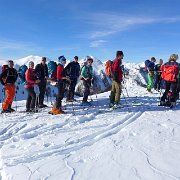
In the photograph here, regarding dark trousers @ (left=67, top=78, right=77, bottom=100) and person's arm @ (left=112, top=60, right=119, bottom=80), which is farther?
dark trousers @ (left=67, top=78, right=77, bottom=100)

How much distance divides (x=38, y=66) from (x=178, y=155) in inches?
338

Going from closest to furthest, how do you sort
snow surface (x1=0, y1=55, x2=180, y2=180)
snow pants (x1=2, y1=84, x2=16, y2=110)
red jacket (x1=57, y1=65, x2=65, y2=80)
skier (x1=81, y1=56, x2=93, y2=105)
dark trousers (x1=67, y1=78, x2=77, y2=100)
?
snow surface (x1=0, y1=55, x2=180, y2=180) < red jacket (x1=57, y1=65, x2=65, y2=80) < snow pants (x1=2, y1=84, x2=16, y2=110) < skier (x1=81, y1=56, x2=93, y2=105) < dark trousers (x1=67, y1=78, x2=77, y2=100)

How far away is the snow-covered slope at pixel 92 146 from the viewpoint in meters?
6.51

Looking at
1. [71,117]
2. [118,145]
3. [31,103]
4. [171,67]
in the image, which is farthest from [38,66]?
[118,145]

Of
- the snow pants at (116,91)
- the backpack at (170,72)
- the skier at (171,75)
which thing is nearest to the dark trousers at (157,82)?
the skier at (171,75)

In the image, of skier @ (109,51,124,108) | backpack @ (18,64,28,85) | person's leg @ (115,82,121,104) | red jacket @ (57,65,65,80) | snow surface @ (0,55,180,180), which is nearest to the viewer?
snow surface @ (0,55,180,180)

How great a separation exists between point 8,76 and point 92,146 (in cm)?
686

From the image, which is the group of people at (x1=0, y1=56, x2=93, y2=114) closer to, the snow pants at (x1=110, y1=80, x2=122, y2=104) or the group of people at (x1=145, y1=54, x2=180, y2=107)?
the snow pants at (x1=110, y1=80, x2=122, y2=104)

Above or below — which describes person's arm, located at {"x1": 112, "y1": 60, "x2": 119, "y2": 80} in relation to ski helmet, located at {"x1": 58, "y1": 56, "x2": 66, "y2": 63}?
below

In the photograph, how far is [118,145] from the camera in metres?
8.23

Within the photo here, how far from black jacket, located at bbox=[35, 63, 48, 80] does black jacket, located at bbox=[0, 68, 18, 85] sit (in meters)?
1.01

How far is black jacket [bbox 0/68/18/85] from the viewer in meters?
13.4

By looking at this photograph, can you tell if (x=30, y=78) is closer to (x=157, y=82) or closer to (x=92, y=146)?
(x=92, y=146)

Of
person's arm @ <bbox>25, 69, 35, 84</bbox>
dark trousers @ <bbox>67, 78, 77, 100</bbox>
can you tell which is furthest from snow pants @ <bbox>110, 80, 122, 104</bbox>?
person's arm @ <bbox>25, 69, 35, 84</bbox>
